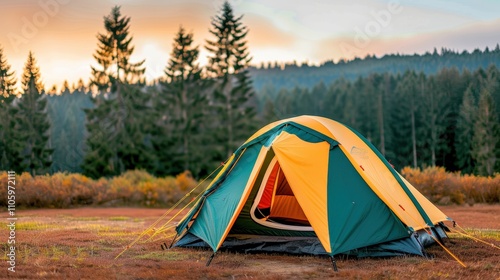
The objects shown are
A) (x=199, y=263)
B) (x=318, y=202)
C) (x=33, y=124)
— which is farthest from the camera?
(x=33, y=124)

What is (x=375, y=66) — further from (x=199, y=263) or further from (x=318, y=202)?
(x=199, y=263)

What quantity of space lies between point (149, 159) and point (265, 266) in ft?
116

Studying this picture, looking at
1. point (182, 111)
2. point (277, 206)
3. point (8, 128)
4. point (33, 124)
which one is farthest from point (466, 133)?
point (277, 206)

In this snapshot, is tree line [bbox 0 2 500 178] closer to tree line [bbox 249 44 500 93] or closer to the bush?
tree line [bbox 249 44 500 93]

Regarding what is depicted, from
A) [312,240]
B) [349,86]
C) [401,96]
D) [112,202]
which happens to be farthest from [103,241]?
[349,86]

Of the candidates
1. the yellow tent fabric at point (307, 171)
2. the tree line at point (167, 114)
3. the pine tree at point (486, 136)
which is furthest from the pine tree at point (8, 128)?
the yellow tent fabric at point (307, 171)

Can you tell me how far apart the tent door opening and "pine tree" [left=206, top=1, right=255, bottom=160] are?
104 feet

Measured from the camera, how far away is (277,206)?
11.3m

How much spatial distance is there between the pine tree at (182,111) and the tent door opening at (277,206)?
32199 mm

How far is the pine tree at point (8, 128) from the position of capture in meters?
44.2

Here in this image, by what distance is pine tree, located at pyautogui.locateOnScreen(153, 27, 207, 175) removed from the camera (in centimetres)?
4381

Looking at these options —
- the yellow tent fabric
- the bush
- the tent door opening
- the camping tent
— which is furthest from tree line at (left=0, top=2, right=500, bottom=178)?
the yellow tent fabric

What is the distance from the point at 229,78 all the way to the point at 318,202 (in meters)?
35.6

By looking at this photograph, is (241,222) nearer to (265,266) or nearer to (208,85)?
(265,266)
